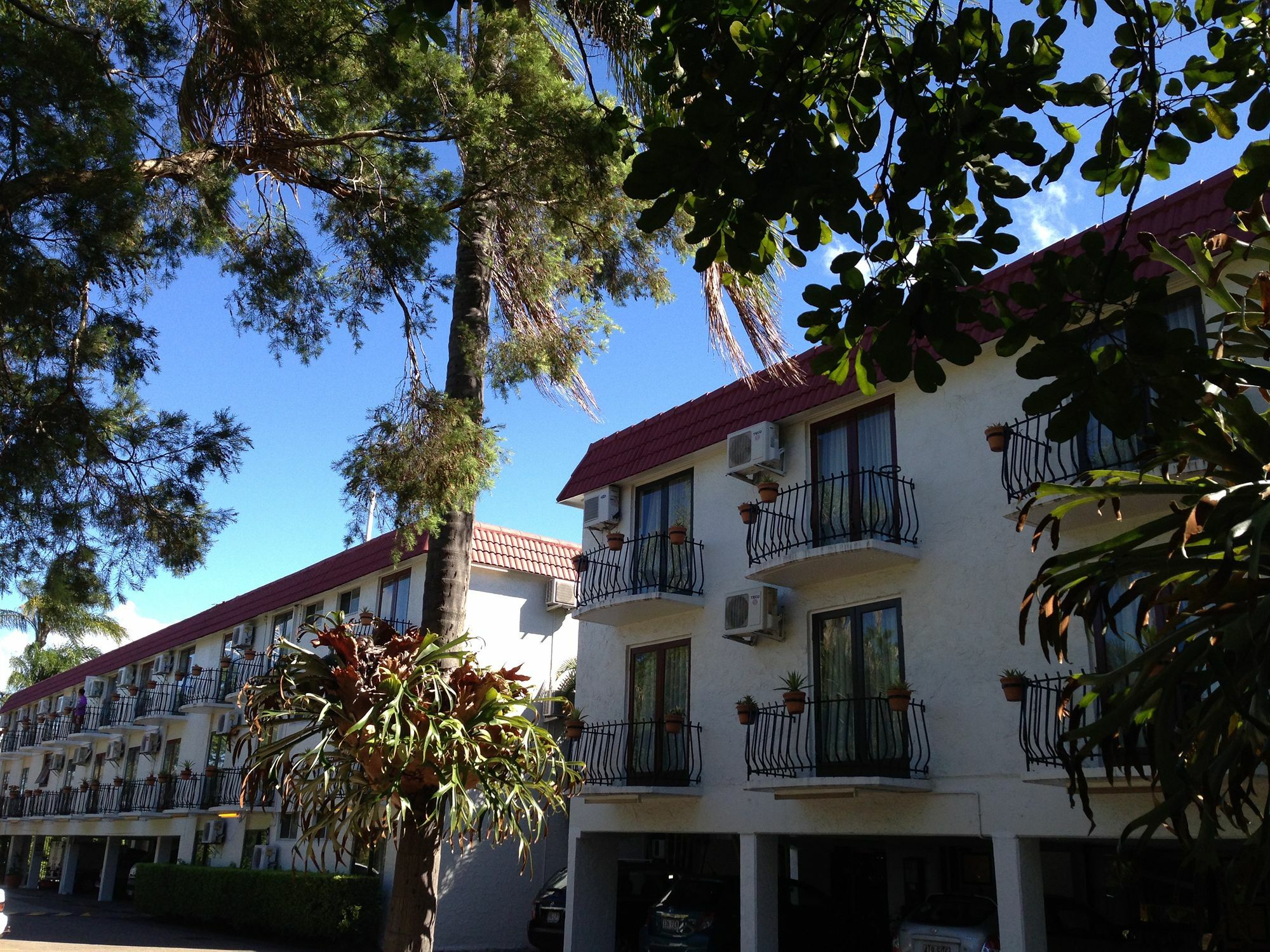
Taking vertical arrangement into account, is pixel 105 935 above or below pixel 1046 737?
below

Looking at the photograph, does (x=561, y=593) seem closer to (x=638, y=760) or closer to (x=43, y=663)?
(x=638, y=760)

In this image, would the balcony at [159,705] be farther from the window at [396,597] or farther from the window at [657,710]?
the window at [657,710]

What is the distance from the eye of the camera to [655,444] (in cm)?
1756

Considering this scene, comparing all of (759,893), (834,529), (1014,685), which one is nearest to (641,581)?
(834,529)

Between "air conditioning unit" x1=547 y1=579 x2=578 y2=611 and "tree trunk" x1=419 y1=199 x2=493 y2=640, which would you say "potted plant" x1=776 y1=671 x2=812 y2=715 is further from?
"air conditioning unit" x1=547 y1=579 x2=578 y2=611

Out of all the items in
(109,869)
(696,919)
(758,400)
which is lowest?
(109,869)

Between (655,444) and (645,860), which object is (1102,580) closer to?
(655,444)

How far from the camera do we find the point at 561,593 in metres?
23.7

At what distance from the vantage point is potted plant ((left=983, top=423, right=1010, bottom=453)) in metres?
12.2

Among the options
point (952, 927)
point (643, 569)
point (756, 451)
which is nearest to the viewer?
point (952, 927)

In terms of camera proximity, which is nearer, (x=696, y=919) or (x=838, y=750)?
(x=838, y=750)

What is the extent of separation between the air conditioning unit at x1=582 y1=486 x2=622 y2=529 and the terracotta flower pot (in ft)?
26.3

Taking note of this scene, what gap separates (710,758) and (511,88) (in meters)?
10.0

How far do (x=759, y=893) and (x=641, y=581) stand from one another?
16.0ft
